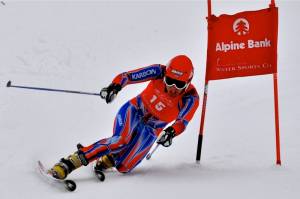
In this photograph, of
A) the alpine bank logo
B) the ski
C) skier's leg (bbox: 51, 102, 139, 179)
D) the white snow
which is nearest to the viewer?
the ski

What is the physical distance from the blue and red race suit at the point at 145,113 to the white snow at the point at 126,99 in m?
0.27

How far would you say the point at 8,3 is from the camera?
14664 mm

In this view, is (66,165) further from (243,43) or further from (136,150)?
(243,43)

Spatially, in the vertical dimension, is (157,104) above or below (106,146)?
above

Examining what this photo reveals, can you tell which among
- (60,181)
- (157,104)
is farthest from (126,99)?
(60,181)

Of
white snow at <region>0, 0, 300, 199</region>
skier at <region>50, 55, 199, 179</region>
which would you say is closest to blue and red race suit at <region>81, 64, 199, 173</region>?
skier at <region>50, 55, 199, 179</region>

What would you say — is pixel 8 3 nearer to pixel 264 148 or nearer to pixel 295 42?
pixel 295 42

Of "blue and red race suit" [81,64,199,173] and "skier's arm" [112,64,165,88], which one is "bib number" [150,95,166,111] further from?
"skier's arm" [112,64,165,88]

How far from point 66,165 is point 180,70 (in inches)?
65.6

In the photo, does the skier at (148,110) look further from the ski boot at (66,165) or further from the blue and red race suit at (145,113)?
the ski boot at (66,165)

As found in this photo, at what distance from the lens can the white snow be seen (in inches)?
203

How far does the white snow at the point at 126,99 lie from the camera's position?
203 inches

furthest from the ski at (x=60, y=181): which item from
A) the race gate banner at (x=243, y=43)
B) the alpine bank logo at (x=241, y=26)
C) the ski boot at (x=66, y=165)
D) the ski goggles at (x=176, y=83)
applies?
the alpine bank logo at (x=241, y=26)

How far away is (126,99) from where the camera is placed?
9.76 m
